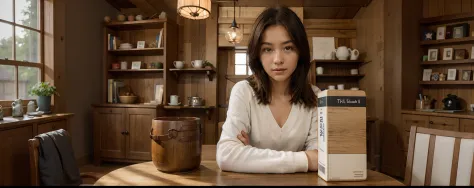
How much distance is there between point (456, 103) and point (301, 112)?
295 cm

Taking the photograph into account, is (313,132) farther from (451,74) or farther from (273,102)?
(451,74)

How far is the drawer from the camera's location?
10.1 ft

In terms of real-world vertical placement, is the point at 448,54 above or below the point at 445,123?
above

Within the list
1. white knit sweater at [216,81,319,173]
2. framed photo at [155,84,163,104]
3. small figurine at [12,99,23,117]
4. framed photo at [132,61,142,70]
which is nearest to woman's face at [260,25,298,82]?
white knit sweater at [216,81,319,173]

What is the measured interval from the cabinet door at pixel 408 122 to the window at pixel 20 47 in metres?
4.19

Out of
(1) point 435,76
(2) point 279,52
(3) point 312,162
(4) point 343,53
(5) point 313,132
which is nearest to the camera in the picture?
(3) point 312,162

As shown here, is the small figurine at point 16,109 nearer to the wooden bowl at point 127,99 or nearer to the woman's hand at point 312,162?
the wooden bowl at point 127,99

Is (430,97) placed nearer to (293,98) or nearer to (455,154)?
(455,154)

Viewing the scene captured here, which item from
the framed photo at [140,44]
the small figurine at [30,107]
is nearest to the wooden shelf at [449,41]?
the framed photo at [140,44]

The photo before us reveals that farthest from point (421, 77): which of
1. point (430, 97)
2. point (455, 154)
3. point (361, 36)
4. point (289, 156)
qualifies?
point (289, 156)

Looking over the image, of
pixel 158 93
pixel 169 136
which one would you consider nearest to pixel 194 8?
pixel 158 93

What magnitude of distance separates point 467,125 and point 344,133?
272 centimetres

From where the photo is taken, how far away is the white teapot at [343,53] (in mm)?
3947

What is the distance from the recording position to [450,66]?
339 cm
